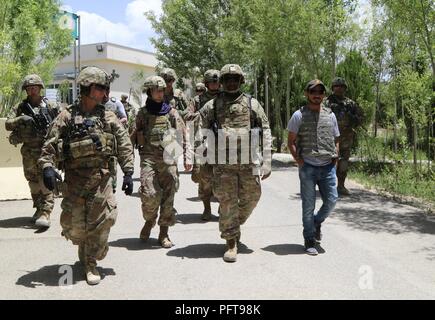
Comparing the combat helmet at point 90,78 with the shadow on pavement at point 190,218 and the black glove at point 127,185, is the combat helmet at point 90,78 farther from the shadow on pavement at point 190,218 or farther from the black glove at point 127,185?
the shadow on pavement at point 190,218

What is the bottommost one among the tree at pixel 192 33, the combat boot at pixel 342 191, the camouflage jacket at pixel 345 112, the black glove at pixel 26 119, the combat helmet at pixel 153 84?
the combat boot at pixel 342 191

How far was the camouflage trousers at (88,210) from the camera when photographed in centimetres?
475

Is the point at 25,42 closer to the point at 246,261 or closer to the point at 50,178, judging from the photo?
the point at 50,178

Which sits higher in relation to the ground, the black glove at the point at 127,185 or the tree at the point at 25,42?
A: the tree at the point at 25,42

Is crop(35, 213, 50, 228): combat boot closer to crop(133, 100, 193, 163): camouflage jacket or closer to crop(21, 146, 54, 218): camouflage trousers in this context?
crop(21, 146, 54, 218): camouflage trousers

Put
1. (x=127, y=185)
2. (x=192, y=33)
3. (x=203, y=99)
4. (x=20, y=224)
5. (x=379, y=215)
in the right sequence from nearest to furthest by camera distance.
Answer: (x=127, y=185), (x=20, y=224), (x=379, y=215), (x=203, y=99), (x=192, y=33)

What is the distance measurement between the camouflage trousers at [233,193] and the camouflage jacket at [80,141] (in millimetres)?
1125

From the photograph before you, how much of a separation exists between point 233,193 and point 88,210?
62.2 inches

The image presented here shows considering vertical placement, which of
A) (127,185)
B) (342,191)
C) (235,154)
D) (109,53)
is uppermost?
(109,53)

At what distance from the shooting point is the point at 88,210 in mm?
4773

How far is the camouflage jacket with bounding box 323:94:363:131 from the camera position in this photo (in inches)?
358

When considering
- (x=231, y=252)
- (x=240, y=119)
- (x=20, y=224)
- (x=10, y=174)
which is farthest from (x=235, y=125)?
(x=10, y=174)

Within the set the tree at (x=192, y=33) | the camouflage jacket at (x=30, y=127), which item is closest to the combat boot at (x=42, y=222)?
the camouflage jacket at (x=30, y=127)

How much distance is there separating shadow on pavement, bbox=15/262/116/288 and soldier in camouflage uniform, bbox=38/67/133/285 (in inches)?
8.2
